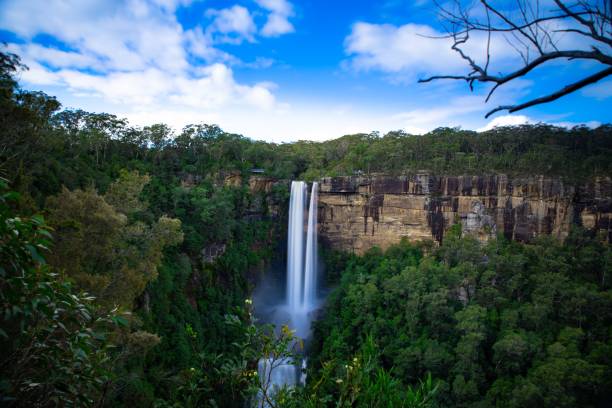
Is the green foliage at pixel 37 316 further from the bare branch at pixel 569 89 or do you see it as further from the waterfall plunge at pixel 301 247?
the waterfall plunge at pixel 301 247

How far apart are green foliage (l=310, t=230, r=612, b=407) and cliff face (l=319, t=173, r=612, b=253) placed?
1153 mm

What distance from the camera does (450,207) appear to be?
20438mm

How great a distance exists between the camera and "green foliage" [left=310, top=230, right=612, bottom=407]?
11023 mm

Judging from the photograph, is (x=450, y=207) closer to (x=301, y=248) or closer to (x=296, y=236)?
(x=301, y=248)

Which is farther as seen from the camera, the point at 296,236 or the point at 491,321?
the point at 296,236

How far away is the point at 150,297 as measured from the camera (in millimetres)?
12602

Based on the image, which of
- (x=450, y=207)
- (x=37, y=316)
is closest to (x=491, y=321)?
(x=450, y=207)

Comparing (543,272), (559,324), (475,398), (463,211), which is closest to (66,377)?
(475,398)

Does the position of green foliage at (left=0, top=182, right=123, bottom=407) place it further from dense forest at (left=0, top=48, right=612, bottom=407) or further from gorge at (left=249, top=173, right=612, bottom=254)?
gorge at (left=249, top=173, right=612, bottom=254)

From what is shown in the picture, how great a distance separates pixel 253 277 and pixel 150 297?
368 inches

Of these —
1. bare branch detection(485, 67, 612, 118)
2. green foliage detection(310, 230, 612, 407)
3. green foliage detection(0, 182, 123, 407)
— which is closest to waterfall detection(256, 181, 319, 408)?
green foliage detection(310, 230, 612, 407)

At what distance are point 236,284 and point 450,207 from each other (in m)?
13.4

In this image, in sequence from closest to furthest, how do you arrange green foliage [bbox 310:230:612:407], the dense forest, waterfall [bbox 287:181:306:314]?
the dense forest < green foliage [bbox 310:230:612:407] < waterfall [bbox 287:181:306:314]

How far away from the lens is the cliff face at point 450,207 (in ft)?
58.2
